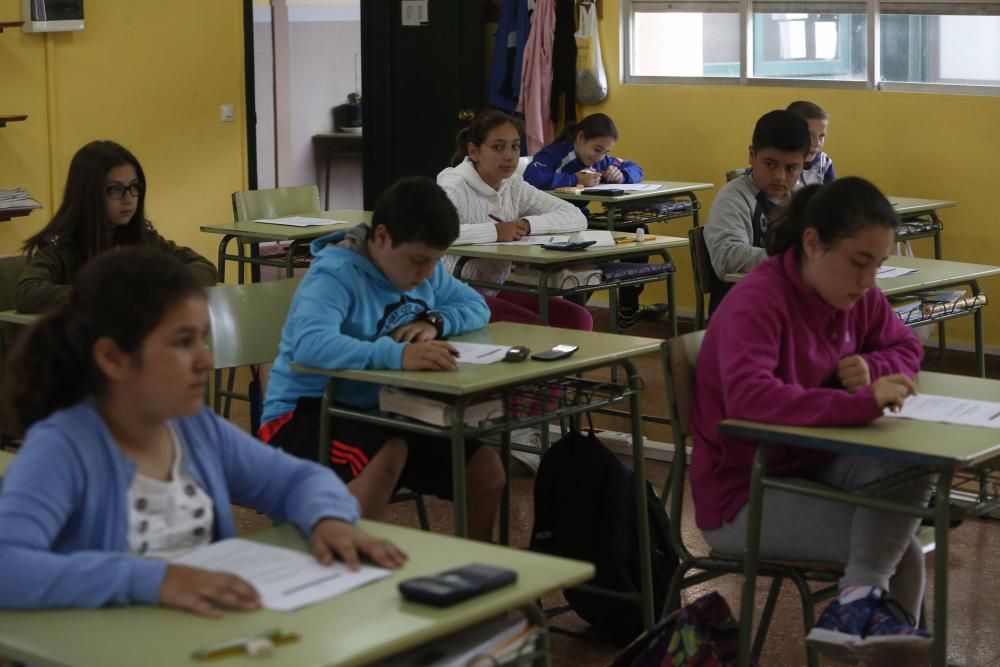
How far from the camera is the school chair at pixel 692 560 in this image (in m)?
2.66

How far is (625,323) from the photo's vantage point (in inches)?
247

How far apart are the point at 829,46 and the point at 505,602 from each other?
5899 millimetres

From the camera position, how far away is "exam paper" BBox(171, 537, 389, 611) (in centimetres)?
173

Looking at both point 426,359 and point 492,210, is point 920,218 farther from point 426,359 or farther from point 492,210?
point 426,359

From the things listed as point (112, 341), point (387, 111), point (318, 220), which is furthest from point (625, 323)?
point (112, 341)

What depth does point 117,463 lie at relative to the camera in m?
1.83

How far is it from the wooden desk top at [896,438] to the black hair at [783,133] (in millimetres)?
2052

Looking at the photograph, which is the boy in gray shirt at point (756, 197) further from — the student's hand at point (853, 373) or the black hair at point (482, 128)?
the student's hand at point (853, 373)

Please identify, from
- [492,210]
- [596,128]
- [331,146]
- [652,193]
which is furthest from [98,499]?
[331,146]

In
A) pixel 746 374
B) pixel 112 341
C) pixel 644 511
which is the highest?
pixel 112 341

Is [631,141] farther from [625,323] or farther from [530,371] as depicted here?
[530,371]

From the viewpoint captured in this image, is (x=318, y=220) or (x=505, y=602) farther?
(x=318, y=220)

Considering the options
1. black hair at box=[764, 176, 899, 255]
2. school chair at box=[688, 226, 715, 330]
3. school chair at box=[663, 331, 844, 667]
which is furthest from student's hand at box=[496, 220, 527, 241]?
black hair at box=[764, 176, 899, 255]

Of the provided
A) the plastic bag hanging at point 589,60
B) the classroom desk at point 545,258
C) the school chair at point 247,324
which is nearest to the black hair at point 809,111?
A: the classroom desk at point 545,258
